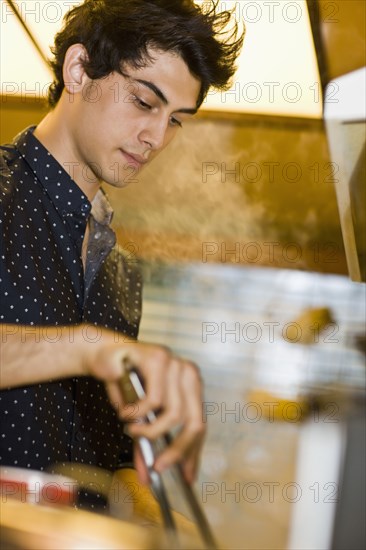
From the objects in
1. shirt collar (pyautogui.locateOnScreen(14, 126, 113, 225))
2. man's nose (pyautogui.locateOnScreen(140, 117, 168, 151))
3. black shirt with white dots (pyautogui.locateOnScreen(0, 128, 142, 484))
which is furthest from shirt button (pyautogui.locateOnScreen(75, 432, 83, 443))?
man's nose (pyautogui.locateOnScreen(140, 117, 168, 151))

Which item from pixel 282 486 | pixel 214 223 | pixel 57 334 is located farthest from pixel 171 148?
pixel 57 334

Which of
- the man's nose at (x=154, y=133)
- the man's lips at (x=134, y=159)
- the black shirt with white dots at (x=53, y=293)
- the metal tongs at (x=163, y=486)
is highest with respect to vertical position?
the man's nose at (x=154, y=133)

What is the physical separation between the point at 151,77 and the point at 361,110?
0.53 metres

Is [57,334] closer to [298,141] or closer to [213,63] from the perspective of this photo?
[213,63]

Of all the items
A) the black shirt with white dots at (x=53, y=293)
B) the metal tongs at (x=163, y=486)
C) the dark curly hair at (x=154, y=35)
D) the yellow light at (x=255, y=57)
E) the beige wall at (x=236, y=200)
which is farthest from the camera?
the beige wall at (x=236, y=200)

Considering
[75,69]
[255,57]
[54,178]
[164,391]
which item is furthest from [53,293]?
[255,57]

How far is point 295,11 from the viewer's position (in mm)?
1541

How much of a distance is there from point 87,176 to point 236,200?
2.52 m

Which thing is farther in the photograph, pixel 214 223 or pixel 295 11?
pixel 214 223

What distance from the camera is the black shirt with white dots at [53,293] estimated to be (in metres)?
1.04

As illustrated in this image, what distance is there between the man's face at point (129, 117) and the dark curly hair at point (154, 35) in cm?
2

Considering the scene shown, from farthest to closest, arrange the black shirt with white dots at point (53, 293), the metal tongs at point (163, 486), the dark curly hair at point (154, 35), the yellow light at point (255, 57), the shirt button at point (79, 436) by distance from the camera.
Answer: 1. the yellow light at point (255, 57)
2. the dark curly hair at point (154, 35)
3. the shirt button at point (79, 436)
4. the black shirt with white dots at point (53, 293)
5. the metal tongs at point (163, 486)

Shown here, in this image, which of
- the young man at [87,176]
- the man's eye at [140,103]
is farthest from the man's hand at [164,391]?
the man's eye at [140,103]

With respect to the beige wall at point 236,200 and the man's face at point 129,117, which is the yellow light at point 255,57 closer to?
the man's face at point 129,117
